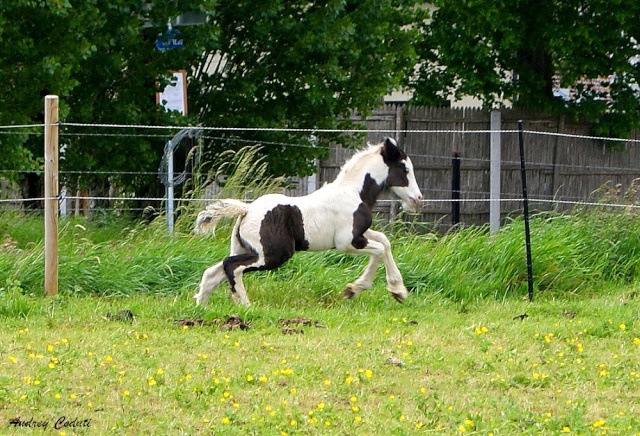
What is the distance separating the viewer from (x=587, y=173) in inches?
798

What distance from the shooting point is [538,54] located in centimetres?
2094

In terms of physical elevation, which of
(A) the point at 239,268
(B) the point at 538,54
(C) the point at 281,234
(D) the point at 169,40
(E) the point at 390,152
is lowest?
(A) the point at 239,268

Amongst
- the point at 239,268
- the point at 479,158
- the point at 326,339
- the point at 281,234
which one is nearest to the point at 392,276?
the point at 281,234

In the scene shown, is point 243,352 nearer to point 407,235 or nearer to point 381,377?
point 381,377

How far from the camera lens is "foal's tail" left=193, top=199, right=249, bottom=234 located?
10.4 m

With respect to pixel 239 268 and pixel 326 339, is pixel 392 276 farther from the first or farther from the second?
pixel 326 339

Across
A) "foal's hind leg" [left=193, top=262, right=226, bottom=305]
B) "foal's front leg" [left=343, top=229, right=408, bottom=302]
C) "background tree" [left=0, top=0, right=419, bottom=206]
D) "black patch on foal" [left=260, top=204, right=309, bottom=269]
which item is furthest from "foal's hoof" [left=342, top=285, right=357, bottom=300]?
"background tree" [left=0, top=0, right=419, bottom=206]

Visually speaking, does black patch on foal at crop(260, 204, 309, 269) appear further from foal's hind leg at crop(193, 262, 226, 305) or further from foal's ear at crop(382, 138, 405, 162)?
foal's ear at crop(382, 138, 405, 162)

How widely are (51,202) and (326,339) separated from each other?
3307mm

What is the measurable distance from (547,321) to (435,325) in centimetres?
98

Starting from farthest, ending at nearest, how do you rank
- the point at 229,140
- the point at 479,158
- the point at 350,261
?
1. the point at 479,158
2. the point at 229,140
3. the point at 350,261

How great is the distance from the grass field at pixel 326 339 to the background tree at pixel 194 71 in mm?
1487

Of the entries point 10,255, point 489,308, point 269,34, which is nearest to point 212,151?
point 269,34

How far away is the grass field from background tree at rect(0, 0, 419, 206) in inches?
58.5
